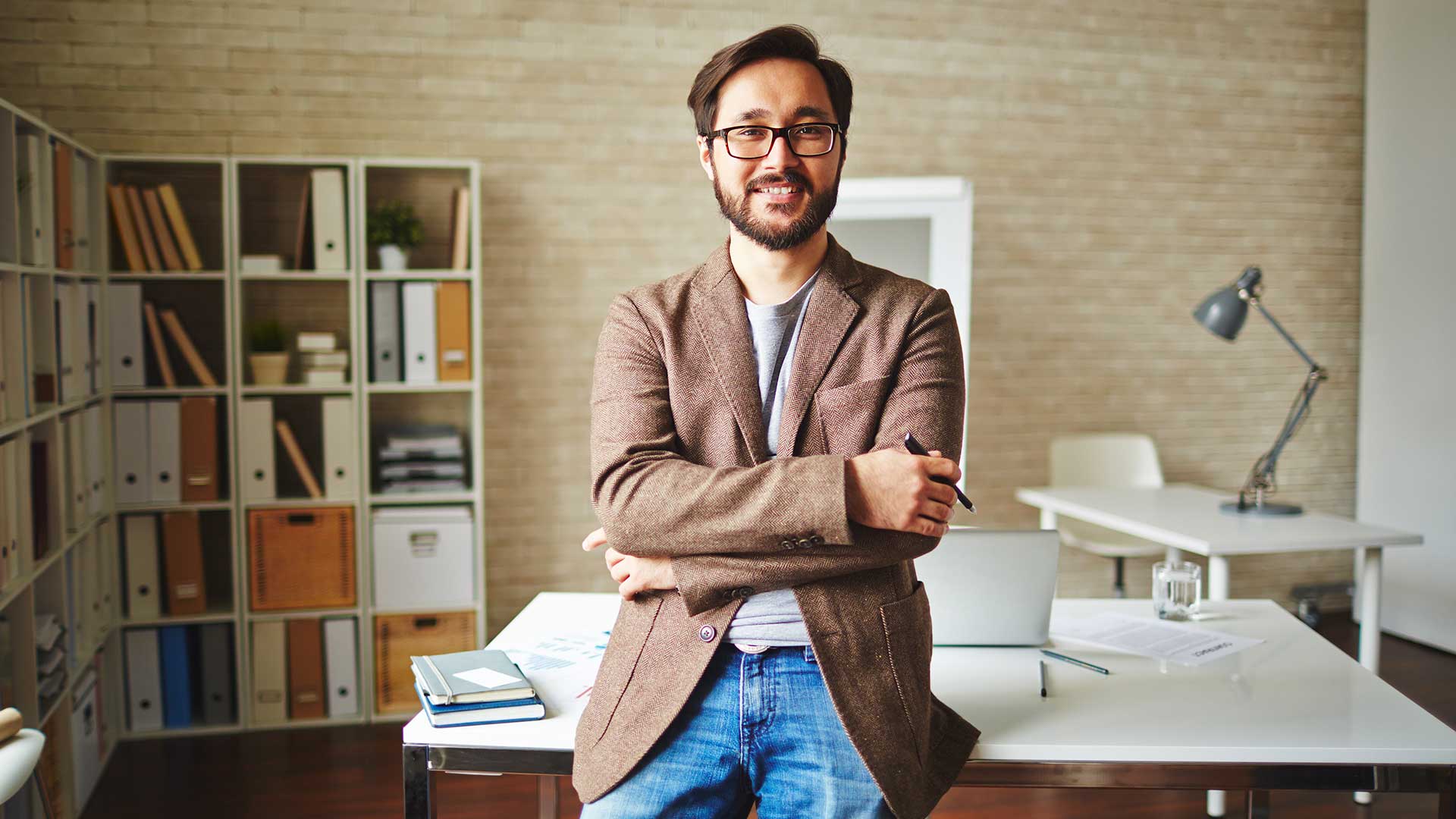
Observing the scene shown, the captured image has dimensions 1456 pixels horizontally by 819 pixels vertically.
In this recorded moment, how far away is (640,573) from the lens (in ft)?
5.40

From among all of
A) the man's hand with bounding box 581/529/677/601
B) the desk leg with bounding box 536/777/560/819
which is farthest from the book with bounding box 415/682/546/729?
the desk leg with bounding box 536/777/560/819

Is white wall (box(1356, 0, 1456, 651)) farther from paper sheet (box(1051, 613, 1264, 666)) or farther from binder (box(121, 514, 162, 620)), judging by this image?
binder (box(121, 514, 162, 620))

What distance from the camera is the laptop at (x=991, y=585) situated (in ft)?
6.65

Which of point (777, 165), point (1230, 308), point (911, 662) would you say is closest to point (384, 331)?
point (777, 165)

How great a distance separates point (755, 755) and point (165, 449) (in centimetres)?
299

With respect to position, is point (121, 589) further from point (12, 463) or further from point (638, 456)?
point (638, 456)

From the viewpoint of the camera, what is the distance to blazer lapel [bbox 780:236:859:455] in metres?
1.65

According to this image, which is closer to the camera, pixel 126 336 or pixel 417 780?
A: pixel 417 780

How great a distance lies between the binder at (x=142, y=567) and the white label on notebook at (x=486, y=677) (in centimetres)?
249

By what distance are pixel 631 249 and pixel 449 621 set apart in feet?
5.50

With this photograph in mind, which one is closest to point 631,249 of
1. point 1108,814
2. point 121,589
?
point 121,589

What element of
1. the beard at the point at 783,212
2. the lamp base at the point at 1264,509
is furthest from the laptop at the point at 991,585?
the lamp base at the point at 1264,509

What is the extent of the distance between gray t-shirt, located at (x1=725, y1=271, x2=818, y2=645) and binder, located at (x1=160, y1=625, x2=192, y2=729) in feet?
9.74

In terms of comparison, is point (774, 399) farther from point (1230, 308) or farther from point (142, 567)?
point (142, 567)
